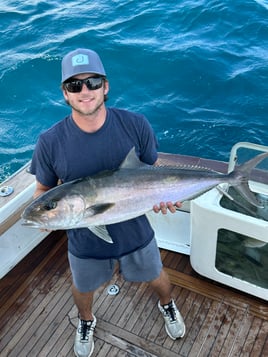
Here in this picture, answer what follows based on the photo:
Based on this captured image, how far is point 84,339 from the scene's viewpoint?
2984 millimetres

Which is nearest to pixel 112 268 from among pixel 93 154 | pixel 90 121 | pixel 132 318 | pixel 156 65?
pixel 132 318

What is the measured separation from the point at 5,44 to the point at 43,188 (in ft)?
28.2

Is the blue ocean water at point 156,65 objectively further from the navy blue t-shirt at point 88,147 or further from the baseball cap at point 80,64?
the baseball cap at point 80,64

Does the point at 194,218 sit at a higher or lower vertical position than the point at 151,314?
higher

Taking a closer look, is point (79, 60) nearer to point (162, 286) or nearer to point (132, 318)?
point (162, 286)

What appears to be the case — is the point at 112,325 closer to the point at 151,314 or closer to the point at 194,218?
the point at 151,314

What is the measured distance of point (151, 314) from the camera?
3271 mm

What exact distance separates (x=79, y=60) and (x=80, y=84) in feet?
0.44

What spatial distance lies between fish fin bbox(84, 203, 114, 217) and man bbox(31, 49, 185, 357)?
0.80 feet

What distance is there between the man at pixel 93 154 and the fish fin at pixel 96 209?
9.7 inches

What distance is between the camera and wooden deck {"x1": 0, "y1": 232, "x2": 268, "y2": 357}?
3.01m

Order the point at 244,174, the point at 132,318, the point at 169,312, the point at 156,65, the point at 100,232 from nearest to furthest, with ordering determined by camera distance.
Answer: the point at 100,232 < the point at 244,174 < the point at 169,312 < the point at 132,318 < the point at 156,65

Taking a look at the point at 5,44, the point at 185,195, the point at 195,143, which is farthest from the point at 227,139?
the point at 5,44

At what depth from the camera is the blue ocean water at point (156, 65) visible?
700 centimetres
